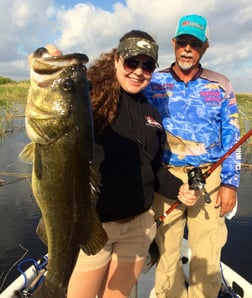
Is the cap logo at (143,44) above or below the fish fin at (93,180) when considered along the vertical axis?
above

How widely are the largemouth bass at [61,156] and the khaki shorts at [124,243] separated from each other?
1.52 ft

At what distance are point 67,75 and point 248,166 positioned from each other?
1141cm

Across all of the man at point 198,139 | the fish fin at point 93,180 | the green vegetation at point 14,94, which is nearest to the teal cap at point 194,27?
the man at point 198,139

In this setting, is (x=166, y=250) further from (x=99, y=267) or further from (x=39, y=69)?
(x=39, y=69)

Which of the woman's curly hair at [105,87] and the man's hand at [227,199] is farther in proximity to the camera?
the man's hand at [227,199]

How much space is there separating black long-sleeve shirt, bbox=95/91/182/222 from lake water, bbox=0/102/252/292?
13.8 ft

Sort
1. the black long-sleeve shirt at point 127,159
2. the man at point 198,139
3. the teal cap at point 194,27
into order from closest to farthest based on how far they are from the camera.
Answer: the black long-sleeve shirt at point 127,159, the teal cap at point 194,27, the man at point 198,139

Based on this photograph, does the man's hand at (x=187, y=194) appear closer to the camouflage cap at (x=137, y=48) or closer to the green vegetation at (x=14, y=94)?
the camouflage cap at (x=137, y=48)

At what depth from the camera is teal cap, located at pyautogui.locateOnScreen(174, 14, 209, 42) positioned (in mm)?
3795

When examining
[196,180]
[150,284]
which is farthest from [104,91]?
[150,284]

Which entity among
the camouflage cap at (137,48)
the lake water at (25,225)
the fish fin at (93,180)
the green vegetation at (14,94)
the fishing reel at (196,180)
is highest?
the green vegetation at (14,94)

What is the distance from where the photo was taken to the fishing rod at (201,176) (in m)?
3.51

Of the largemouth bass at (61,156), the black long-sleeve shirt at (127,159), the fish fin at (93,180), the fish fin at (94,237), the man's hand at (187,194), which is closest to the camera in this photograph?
the largemouth bass at (61,156)

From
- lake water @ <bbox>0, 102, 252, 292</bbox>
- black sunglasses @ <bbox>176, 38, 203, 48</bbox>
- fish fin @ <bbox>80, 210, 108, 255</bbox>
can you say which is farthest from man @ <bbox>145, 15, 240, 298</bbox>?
lake water @ <bbox>0, 102, 252, 292</bbox>
